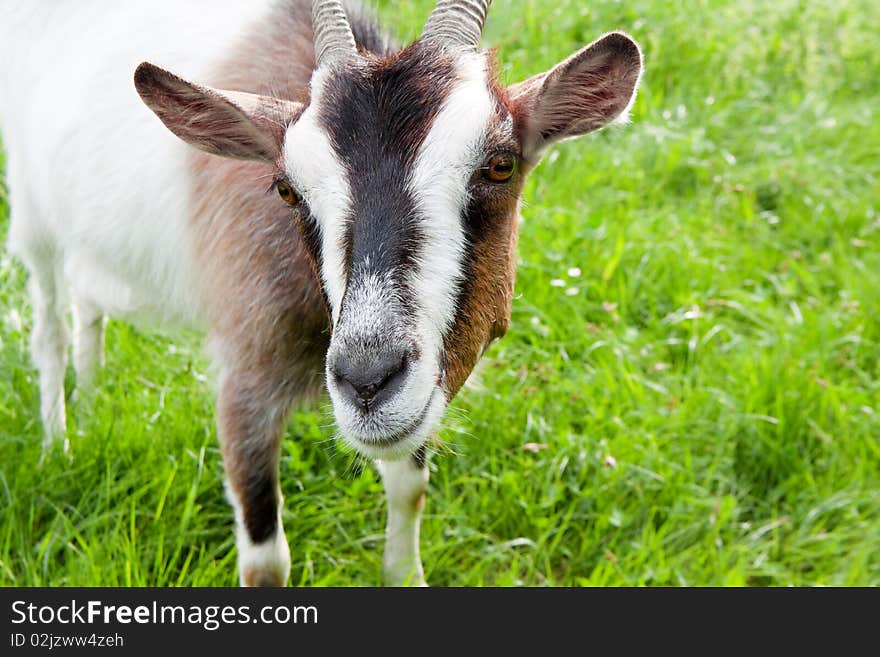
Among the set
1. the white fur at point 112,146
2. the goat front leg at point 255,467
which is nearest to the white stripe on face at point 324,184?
the goat front leg at point 255,467

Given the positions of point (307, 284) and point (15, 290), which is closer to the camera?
point (307, 284)

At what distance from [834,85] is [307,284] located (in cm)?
476

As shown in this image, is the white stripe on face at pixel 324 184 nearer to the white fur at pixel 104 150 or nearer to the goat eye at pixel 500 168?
the goat eye at pixel 500 168

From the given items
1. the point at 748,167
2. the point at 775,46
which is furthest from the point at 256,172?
the point at 775,46

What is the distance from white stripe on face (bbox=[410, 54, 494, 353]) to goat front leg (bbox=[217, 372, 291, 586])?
92 cm

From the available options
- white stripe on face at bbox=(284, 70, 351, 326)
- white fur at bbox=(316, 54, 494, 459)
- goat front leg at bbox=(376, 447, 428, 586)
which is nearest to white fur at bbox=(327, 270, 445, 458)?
white fur at bbox=(316, 54, 494, 459)

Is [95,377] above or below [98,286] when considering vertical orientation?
below

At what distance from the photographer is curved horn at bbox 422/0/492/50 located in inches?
106

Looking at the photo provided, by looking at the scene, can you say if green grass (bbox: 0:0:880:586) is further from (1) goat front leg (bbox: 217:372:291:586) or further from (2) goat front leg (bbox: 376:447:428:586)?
(1) goat front leg (bbox: 217:372:291:586)

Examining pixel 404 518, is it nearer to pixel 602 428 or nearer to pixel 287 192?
pixel 602 428

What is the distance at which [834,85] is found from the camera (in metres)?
6.69

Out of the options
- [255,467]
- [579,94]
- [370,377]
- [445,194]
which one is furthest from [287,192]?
[255,467]

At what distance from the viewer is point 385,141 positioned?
248 centimetres

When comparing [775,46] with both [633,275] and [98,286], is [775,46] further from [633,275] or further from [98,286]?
[98,286]
